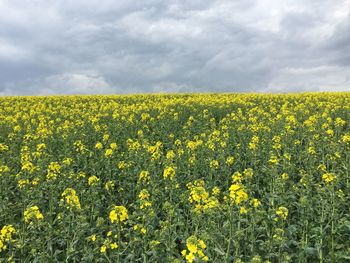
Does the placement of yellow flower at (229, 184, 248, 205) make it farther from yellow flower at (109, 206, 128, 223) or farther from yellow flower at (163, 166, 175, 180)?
yellow flower at (163, 166, 175, 180)

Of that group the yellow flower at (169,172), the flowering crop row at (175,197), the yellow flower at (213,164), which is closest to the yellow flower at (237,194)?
the flowering crop row at (175,197)

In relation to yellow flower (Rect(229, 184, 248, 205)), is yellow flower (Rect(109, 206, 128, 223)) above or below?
below

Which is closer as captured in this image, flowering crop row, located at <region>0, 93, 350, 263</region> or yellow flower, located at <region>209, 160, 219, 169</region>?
flowering crop row, located at <region>0, 93, 350, 263</region>

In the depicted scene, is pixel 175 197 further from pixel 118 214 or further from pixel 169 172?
pixel 118 214

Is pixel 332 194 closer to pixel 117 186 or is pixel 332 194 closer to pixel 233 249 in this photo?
pixel 233 249

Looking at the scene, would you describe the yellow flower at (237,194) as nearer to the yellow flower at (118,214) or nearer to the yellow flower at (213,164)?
Result: the yellow flower at (118,214)

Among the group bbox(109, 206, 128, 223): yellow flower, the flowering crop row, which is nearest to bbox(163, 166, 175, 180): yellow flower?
the flowering crop row

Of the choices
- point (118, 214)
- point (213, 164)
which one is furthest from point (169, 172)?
point (118, 214)

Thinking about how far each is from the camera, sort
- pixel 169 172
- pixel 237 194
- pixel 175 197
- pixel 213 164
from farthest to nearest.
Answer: pixel 213 164 < pixel 175 197 < pixel 169 172 < pixel 237 194

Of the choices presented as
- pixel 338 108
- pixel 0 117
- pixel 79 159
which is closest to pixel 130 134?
pixel 79 159

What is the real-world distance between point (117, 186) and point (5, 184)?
9.04 ft

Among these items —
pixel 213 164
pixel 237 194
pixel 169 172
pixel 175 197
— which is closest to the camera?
pixel 237 194

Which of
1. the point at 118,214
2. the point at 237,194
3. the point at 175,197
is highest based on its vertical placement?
the point at 237,194

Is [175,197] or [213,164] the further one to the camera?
[213,164]
